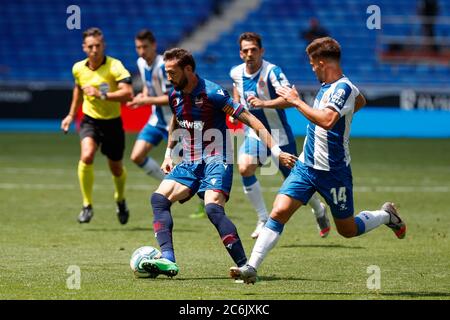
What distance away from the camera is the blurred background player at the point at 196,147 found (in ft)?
31.1

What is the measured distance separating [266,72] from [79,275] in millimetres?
4545

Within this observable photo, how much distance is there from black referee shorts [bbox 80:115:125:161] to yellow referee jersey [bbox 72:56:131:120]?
83mm

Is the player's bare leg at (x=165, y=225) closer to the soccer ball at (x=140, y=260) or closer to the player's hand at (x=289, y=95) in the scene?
the soccer ball at (x=140, y=260)

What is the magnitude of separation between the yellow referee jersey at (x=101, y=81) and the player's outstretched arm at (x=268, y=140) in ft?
16.1

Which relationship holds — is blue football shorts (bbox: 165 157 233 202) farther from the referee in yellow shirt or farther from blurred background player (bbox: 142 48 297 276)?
the referee in yellow shirt

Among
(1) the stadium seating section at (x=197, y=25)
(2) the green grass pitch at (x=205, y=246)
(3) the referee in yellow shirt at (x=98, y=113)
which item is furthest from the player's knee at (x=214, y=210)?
(1) the stadium seating section at (x=197, y=25)

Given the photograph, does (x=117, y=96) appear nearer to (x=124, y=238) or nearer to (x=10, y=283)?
(x=124, y=238)

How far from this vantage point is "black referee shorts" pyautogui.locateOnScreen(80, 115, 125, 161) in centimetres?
1422

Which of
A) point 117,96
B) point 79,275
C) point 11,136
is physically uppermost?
point 117,96

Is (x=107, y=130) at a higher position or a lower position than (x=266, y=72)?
lower

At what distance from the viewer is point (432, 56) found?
3481cm

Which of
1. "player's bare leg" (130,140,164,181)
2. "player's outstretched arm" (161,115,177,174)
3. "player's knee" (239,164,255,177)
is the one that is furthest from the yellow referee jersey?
"player's outstretched arm" (161,115,177,174)
